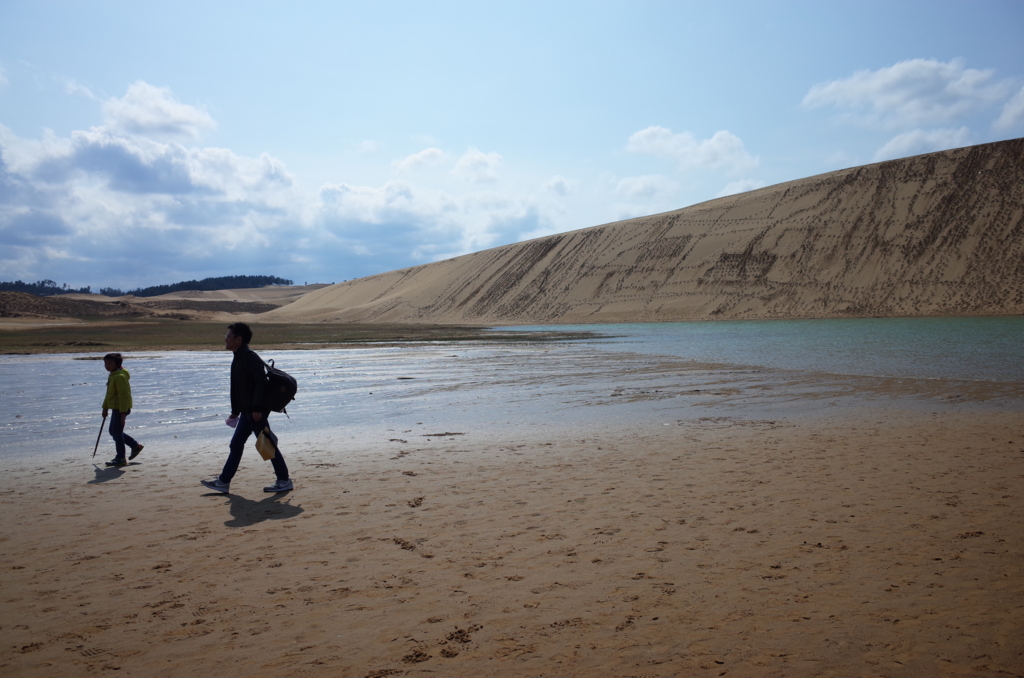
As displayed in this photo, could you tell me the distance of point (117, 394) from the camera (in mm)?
8766

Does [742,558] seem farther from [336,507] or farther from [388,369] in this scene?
[388,369]

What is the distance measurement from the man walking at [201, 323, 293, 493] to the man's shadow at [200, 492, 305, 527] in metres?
0.20

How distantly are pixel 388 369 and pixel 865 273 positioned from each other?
182 feet

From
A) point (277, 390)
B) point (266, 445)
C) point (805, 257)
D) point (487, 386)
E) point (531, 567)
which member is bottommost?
point (531, 567)

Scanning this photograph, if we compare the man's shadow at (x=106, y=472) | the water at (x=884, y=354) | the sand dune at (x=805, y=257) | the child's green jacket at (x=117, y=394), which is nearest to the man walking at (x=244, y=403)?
the man's shadow at (x=106, y=472)

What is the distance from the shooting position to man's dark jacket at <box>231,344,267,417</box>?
21.9 ft

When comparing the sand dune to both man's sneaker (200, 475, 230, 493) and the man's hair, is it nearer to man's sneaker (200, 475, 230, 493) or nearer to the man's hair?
the man's hair

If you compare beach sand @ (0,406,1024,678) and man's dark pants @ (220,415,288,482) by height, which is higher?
man's dark pants @ (220,415,288,482)

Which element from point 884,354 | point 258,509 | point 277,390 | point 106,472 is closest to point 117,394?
point 106,472

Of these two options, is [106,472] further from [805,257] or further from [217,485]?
[805,257]

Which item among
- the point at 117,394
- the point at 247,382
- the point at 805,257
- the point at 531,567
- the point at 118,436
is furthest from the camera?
the point at 805,257

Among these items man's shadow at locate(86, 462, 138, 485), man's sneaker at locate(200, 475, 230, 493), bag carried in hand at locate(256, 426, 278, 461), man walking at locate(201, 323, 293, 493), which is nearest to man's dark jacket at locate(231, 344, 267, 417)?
man walking at locate(201, 323, 293, 493)

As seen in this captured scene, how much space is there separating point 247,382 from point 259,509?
1.39 m

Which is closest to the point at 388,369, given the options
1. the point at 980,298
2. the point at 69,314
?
the point at 980,298
